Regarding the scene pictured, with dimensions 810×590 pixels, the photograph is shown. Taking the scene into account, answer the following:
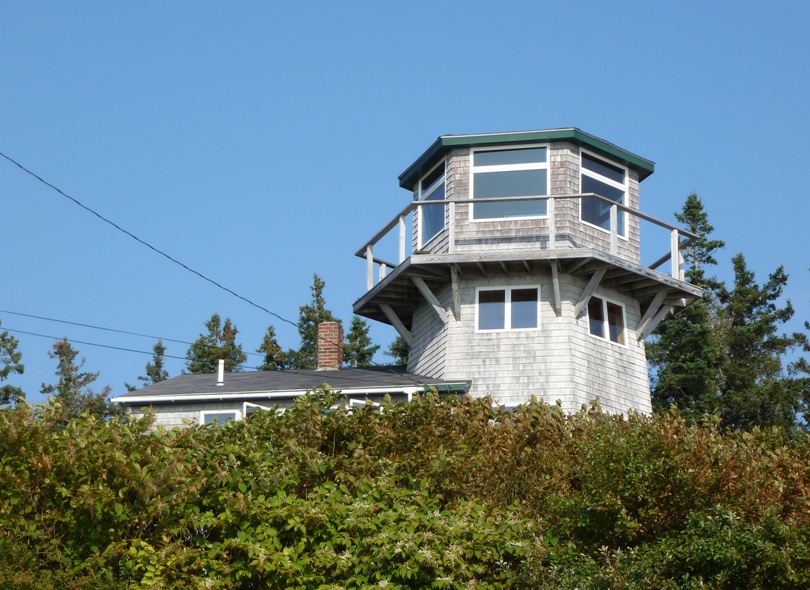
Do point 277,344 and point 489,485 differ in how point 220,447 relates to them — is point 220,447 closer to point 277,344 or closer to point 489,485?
point 489,485

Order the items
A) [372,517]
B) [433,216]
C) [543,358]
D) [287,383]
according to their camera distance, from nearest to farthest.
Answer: [372,517] < [543,358] < [287,383] < [433,216]

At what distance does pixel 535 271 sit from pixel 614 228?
2.11 m

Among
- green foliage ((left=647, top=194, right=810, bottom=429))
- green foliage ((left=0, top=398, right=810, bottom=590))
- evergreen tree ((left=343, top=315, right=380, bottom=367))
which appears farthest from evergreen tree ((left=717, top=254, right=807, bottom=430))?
green foliage ((left=0, top=398, right=810, bottom=590))

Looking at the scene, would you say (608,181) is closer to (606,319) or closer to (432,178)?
(606,319)

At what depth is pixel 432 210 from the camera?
2919 centimetres

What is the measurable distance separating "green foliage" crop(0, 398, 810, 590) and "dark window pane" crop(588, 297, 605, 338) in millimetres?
11332

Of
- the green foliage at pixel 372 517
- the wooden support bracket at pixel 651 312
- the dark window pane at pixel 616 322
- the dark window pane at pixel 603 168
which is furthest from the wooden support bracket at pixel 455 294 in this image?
the green foliage at pixel 372 517

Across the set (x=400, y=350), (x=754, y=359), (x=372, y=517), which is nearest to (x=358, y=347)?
(x=400, y=350)

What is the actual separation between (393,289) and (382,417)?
11.7m

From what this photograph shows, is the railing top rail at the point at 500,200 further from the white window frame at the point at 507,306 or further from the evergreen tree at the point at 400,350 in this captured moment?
the evergreen tree at the point at 400,350

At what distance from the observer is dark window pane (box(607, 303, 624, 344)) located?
28031 mm

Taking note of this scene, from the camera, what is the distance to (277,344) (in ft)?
167

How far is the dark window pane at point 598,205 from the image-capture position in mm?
28094

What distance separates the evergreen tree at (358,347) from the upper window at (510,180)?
72.7 ft
